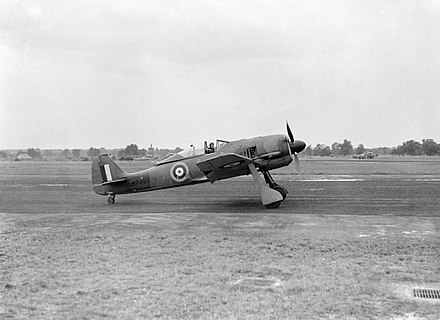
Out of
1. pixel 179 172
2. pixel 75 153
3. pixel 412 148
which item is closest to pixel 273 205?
pixel 179 172

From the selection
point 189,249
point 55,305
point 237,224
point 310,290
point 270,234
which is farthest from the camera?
point 237,224

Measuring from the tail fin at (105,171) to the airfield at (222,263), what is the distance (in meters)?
3.30

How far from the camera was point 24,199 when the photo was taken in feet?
69.2

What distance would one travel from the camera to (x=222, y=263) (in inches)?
322

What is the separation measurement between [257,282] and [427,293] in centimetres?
234

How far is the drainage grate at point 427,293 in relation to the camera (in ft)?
20.5

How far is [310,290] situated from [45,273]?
4243mm

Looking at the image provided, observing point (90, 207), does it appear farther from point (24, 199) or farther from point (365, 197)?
point (365, 197)

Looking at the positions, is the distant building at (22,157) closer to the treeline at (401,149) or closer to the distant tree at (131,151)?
the distant tree at (131,151)

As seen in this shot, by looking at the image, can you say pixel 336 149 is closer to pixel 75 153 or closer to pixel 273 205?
pixel 75 153

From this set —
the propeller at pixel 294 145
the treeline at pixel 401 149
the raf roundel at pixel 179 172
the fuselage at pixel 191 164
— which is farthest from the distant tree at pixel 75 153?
the propeller at pixel 294 145

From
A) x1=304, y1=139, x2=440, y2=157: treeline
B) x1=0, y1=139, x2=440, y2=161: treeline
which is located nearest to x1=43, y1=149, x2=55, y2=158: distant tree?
x1=0, y1=139, x2=440, y2=161: treeline

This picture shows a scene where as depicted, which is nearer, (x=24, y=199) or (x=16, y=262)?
(x=16, y=262)

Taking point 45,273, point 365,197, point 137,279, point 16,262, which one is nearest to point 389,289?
point 137,279
